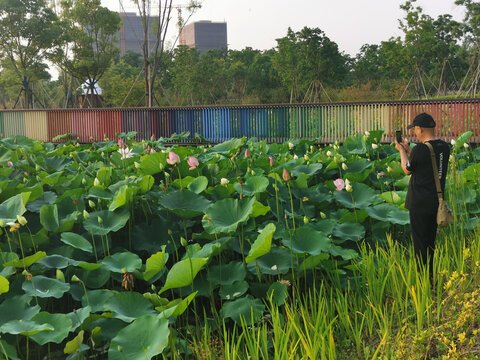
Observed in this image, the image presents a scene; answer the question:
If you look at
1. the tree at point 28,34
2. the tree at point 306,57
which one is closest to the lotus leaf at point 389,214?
the tree at point 306,57

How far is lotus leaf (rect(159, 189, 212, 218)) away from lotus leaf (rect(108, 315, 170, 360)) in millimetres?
1349

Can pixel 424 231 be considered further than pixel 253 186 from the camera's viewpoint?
No

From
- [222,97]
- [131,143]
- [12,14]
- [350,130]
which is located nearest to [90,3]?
[12,14]

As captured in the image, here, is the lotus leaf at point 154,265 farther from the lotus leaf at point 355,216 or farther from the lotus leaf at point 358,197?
the lotus leaf at point 358,197

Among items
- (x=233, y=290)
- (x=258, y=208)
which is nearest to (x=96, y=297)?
(x=233, y=290)

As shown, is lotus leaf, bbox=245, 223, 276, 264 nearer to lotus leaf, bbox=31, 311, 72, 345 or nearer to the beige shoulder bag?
lotus leaf, bbox=31, 311, 72, 345

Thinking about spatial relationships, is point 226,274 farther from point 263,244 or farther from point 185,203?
point 185,203

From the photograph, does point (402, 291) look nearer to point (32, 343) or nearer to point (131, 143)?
point (32, 343)

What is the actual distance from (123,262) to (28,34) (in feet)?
121

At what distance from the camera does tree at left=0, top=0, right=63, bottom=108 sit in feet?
120

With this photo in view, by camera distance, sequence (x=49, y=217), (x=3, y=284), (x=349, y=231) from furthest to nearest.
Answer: (x=349, y=231)
(x=49, y=217)
(x=3, y=284)

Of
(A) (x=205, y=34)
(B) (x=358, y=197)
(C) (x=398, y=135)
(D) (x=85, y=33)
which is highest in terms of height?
(A) (x=205, y=34)

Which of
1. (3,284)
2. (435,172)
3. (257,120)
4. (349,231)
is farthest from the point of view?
(257,120)

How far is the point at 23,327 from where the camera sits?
2.80 m
